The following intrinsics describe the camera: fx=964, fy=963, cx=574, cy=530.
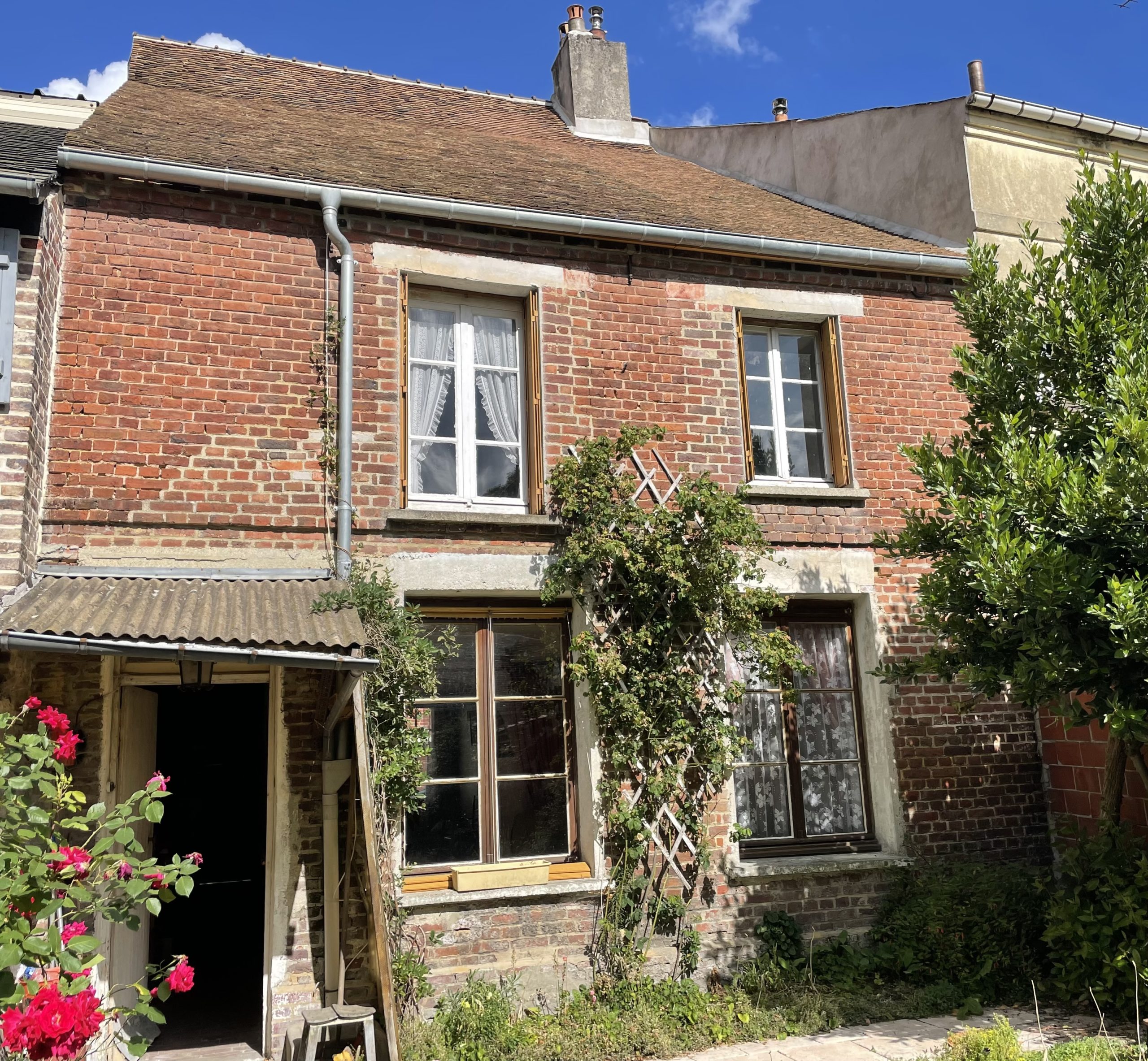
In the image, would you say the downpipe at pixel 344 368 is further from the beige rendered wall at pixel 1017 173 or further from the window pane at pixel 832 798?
the beige rendered wall at pixel 1017 173

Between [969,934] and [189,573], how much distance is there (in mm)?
5949

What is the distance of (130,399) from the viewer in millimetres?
6352

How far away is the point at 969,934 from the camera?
6910 mm

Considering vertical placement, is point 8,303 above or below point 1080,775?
above

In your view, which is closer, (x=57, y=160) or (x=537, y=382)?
(x=57, y=160)

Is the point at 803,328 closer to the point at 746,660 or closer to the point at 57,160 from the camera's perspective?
the point at 746,660

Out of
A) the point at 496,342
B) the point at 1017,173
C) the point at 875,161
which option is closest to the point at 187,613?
the point at 496,342

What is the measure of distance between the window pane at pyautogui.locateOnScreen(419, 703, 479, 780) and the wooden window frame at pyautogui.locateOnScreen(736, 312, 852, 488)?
9.68 feet

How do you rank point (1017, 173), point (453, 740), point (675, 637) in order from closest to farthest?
1. point (453, 740)
2. point (675, 637)
3. point (1017, 173)

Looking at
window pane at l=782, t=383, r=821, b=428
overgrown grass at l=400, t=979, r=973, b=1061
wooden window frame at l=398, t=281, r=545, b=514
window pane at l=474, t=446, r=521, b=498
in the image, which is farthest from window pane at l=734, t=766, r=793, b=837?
window pane at l=782, t=383, r=821, b=428

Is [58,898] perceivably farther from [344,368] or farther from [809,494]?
[809,494]

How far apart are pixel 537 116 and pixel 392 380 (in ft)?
19.3

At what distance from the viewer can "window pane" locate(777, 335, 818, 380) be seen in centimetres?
834

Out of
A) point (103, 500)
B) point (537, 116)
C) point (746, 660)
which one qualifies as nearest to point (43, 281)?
point (103, 500)
